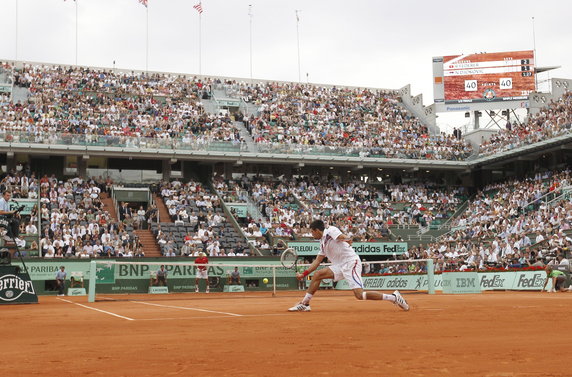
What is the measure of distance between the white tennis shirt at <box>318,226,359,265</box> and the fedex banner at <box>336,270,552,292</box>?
57.0 ft

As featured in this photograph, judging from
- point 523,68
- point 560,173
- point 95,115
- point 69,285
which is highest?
point 523,68

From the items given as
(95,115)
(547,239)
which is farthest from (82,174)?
(547,239)

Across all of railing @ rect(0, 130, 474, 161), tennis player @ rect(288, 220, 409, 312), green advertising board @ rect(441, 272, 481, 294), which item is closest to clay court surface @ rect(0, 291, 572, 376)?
tennis player @ rect(288, 220, 409, 312)

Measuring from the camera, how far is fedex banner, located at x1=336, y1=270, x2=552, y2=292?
2928cm

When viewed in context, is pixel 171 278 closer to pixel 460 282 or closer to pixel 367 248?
pixel 460 282

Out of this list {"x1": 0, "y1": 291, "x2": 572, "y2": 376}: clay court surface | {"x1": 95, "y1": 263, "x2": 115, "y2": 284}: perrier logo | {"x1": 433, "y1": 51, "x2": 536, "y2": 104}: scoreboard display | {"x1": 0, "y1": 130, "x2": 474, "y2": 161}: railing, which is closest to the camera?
{"x1": 0, "y1": 291, "x2": 572, "y2": 376}: clay court surface

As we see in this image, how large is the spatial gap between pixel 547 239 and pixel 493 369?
3196 centimetres

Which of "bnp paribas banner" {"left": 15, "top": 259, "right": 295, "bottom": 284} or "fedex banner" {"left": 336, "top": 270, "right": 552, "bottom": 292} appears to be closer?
"fedex banner" {"left": 336, "top": 270, "right": 552, "bottom": 292}

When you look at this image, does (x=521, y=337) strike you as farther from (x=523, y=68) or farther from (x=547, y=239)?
(x=523, y=68)

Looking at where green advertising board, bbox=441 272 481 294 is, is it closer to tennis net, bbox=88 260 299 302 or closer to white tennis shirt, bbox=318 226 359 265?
tennis net, bbox=88 260 299 302

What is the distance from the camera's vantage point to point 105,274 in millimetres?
30797

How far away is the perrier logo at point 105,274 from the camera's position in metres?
30.6

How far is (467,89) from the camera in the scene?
54.1 metres

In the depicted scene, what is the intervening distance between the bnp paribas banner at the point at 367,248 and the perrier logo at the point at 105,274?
41.7 ft
